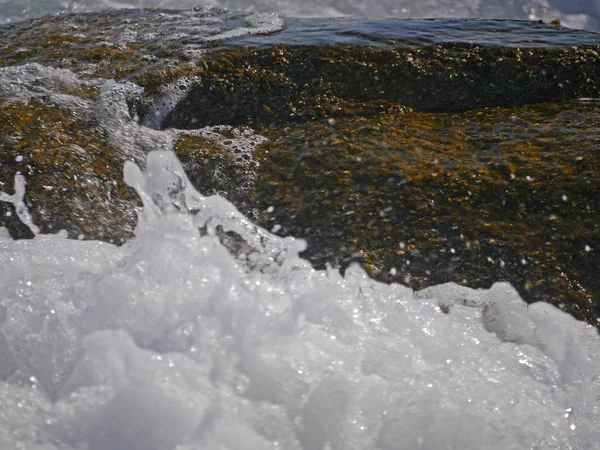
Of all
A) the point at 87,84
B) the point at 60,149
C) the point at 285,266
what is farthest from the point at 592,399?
the point at 87,84

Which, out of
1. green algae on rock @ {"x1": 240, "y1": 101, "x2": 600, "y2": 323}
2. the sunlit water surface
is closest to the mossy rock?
green algae on rock @ {"x1": 240, "y1": 101, "x2": 600, "y2": 323}

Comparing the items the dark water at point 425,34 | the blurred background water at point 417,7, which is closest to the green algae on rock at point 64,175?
the dark water at point 425,34

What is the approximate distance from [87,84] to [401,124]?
6.72 feet

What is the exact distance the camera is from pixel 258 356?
6.84 feet

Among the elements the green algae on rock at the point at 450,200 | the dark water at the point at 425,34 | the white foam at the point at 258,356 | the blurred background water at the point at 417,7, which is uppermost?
the blurred background water at the point at 417,7

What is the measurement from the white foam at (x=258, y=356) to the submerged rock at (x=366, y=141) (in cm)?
22

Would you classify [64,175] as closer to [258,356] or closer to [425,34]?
[258,356]

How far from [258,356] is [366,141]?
1.61 metres

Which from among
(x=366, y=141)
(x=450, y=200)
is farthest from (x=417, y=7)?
(x=450, y=200)

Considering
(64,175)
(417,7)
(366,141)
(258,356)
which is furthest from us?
(417,7)

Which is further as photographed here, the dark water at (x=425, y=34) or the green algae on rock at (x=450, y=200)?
the dark water at (x=425, y=34)

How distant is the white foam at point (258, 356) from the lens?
6.24 feet

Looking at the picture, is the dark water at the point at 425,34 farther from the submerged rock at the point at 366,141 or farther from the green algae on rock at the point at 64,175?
the green algae on rock at the point at 64,175

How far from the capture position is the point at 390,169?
304 cm
